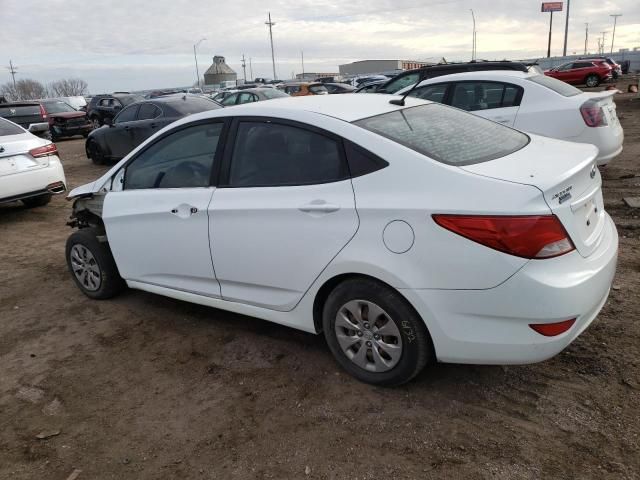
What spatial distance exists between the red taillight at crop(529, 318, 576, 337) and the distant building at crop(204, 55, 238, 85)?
A: 295 feet

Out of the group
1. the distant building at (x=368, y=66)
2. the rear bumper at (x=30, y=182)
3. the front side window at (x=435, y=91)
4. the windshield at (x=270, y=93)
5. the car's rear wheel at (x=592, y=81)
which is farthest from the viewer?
the distant building at (x=368, y=66)

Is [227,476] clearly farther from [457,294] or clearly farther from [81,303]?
[81,303]

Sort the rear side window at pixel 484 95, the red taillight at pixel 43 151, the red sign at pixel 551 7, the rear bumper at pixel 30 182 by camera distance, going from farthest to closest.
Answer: the red sign at pixel 551 7 → the red taillight at pixel 43 151 → the rear side window at pixel 484 95 → the rear bumper at pixel 30 182

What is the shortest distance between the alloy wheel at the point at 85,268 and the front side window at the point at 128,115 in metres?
7.36

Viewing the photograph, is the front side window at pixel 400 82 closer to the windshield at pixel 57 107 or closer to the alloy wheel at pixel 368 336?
the alloy wheel at pixel 368 336

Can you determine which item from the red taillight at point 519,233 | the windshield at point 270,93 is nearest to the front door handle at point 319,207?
the red taillight at point 519,233

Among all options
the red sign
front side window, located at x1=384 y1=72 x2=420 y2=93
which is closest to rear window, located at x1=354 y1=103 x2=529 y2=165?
front side window, located at x1=384 y1=72 x2=420 y2=93

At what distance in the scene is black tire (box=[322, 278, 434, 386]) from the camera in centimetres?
277

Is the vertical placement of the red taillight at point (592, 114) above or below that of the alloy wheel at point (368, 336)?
above

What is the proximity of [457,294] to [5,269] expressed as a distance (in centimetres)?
525

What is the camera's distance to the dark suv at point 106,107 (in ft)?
60.7

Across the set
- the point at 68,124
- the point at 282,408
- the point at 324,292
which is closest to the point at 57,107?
the point at 68,124

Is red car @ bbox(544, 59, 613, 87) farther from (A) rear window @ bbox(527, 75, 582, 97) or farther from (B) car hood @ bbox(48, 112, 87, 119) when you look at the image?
(A) rear window @ bbox(527, 75, 582, 97)

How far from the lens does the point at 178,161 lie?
3844 millimetres
